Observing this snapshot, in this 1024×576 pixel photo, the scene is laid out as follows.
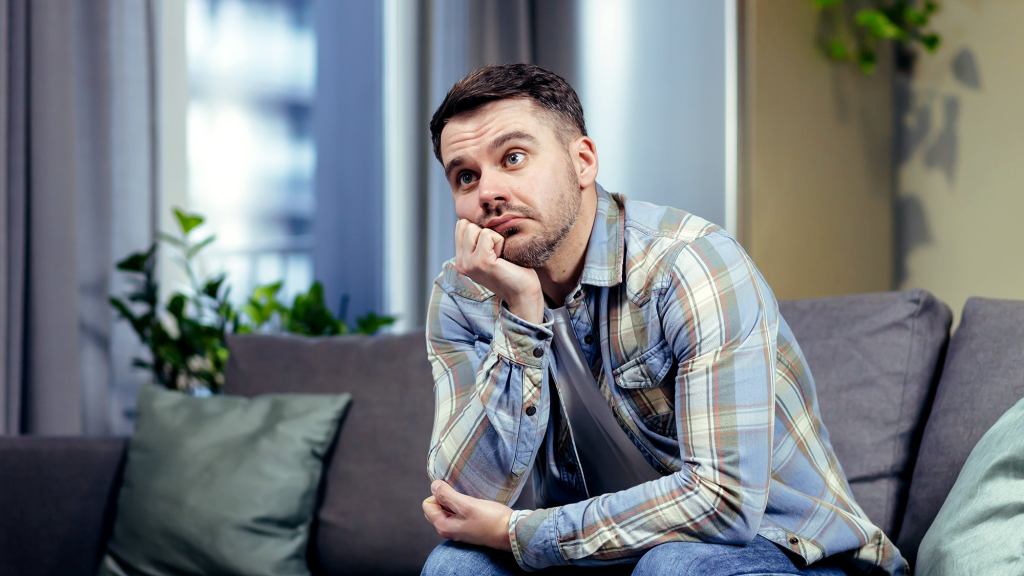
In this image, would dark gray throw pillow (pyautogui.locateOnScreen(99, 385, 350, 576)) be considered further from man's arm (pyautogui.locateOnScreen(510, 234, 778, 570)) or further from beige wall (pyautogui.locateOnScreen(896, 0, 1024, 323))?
beige wall (pyautogui.locateOnScreen(896, 0, 1024, 323))

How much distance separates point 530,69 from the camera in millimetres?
1455

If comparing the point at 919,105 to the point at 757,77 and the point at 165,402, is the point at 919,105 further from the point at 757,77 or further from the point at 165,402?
the point at 165,402

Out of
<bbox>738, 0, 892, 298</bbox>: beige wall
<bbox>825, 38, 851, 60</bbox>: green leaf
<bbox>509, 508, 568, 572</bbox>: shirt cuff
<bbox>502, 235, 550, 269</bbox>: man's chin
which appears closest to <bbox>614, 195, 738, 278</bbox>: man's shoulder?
<bbox>502, 235, 550, 269</bbox>: man's chin

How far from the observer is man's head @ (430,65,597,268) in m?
1.40

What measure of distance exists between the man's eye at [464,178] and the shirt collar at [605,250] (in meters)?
0.18

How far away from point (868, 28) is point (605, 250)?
197 centimetres

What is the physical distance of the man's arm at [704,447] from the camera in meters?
1.24

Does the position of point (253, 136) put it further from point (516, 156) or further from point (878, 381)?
point (878, 381)

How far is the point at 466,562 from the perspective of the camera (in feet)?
4.33

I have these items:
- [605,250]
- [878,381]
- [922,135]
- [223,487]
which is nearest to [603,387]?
[605,250]

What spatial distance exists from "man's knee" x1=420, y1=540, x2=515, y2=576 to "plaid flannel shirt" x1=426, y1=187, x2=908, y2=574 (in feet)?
0.13

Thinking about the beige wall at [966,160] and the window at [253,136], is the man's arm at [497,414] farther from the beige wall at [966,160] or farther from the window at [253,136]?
the beige wall at [966,160]

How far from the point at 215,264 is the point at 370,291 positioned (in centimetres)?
52

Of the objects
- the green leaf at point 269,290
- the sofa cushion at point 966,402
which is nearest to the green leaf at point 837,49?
the sofa cushion at point 966,402
